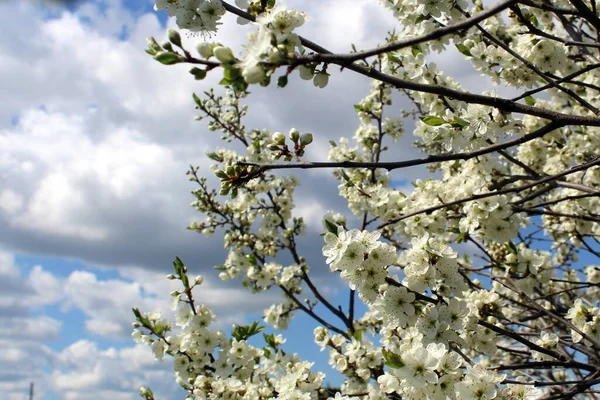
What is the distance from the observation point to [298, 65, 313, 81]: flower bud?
1.89m

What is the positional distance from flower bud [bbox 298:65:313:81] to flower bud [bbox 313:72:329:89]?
0.18 feet

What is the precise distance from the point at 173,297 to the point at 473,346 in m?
2.49

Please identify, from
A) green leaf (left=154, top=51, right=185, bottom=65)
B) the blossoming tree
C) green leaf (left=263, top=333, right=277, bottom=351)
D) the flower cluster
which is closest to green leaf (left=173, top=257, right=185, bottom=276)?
the blossoming tree

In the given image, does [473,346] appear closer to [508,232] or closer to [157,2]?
[508,232]

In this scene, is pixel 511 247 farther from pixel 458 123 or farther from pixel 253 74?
pixel 253 74

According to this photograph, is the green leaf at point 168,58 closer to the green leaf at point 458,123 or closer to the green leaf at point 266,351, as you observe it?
the green leaf at point 458,123

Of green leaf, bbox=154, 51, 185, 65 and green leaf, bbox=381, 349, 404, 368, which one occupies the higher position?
green leaf, bbox=154, 51, 185, 65

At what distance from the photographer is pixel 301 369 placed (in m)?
4.18

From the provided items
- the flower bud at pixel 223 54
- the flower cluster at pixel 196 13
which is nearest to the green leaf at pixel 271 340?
the flower cluster at pixel 196 13

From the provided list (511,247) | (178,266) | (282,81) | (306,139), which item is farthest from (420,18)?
(178,266)

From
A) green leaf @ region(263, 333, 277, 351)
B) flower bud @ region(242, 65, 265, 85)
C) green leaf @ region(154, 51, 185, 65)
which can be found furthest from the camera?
green leaf @ region(263, 333, 277, 351)

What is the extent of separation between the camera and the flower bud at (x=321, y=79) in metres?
2.04

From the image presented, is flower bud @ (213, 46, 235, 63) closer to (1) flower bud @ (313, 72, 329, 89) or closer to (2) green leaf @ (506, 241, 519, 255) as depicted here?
(1) flower bud @ (313, 72, 329, 89)

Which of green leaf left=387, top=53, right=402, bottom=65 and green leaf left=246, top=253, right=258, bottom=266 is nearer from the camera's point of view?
green leaf left=387, top=53, right=402, bottom=65
